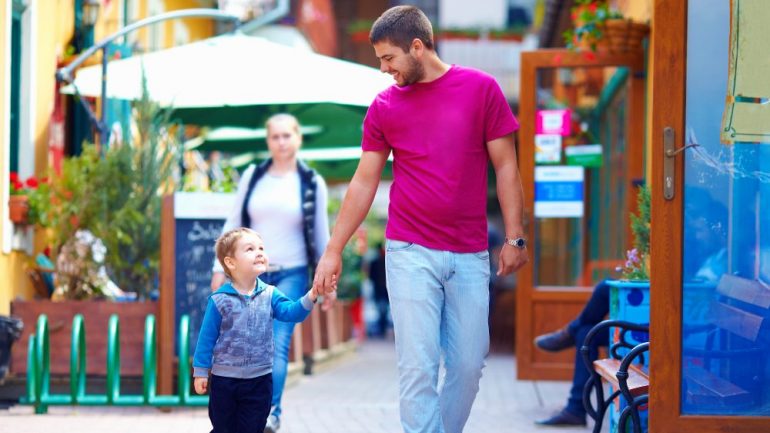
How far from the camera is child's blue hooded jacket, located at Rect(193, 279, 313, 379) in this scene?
5.20 meters

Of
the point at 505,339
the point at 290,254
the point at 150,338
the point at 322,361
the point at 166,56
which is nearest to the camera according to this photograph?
the point at 290,254

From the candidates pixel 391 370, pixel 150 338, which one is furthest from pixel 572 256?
pixel 150 338

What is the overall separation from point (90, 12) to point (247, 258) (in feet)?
22.0

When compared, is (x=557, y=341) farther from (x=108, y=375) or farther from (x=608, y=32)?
(x=608, y=32)

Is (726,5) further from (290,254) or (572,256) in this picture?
(572,256)

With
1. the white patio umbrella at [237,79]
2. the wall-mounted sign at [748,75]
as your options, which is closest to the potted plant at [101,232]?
the white patio umbrella at [237,79]

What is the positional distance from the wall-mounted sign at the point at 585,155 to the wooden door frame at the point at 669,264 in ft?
16.1

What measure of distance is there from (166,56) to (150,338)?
3102mm

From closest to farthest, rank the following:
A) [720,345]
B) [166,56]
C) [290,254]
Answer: [720,345]
[290,254]
[166,56]

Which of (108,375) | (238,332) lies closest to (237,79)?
(108,375)

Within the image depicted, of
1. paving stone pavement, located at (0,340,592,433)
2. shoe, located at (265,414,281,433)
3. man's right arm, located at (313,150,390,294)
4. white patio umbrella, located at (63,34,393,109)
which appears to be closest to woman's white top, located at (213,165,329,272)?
shoe, located at (265,414,281,433)

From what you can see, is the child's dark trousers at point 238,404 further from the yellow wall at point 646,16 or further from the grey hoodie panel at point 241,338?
the yellow wall at point 646,16

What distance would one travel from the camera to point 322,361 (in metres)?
12.3

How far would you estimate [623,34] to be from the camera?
938 cm
